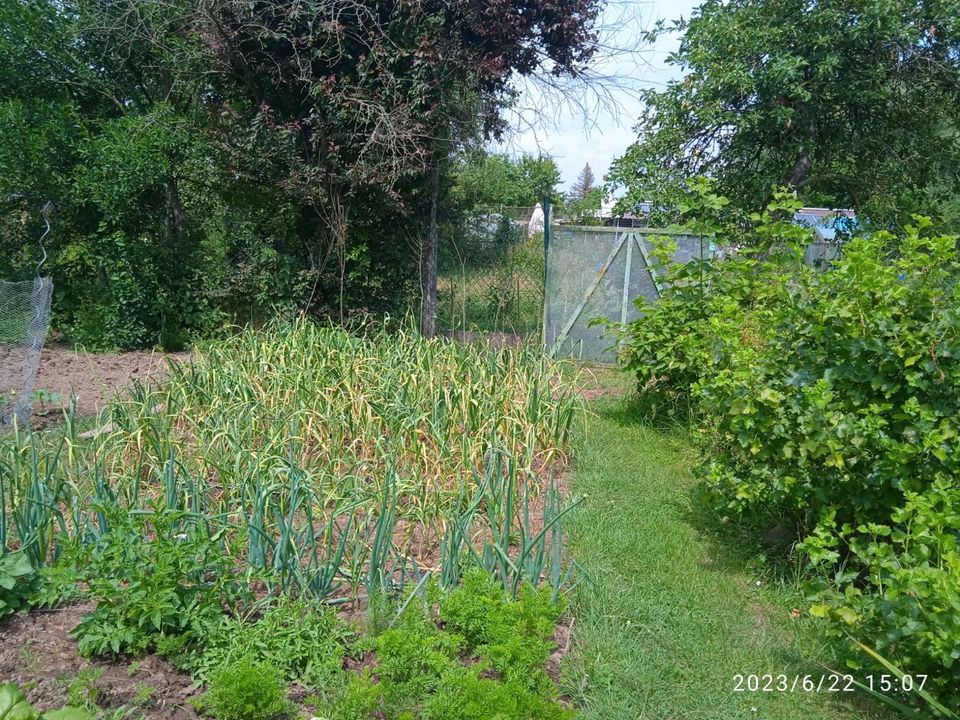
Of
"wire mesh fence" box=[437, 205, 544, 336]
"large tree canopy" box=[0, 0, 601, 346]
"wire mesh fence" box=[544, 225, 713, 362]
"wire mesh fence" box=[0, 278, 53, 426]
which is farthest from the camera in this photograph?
"wire mesh fence" box=[437, 205, 544, 336]

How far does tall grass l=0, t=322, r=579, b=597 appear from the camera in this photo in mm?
3029

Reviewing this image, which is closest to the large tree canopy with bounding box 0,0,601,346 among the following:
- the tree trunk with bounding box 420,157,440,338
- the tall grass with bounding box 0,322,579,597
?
the tree trunk with bounding box 420,157,440,338

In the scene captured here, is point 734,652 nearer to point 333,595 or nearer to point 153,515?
point 333,595

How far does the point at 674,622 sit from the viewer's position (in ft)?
10.3

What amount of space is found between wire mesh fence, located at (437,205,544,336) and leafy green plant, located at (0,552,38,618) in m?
6.31

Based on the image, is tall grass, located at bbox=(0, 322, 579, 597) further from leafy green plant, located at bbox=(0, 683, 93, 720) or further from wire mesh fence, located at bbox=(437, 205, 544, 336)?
wire mesh fence, located at bbox=(437, 205, 544, 336)

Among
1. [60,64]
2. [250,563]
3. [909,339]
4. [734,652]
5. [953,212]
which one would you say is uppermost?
[60,64]

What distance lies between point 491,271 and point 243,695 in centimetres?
728

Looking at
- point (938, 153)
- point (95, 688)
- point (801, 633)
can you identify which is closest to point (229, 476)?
point (95, 688)

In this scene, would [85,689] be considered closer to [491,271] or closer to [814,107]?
[491,271]

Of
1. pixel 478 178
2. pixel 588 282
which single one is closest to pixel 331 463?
pixel 588 282

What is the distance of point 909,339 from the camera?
9.77ft

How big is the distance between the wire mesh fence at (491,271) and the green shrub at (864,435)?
5111 millimetres

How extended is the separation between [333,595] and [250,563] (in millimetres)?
382
